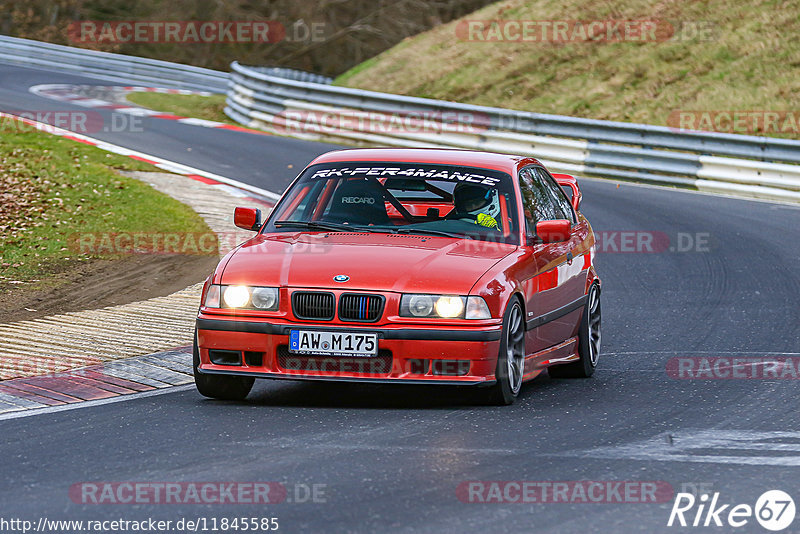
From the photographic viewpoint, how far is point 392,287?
7496 millimetres

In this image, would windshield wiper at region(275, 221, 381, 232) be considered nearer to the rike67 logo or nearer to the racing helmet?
the racing helmet

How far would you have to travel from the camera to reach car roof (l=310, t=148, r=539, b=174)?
9.02 meters

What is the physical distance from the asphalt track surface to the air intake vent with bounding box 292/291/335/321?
1.80 feet

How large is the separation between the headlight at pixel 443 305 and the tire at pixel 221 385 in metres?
1.11

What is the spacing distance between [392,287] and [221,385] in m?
1.24

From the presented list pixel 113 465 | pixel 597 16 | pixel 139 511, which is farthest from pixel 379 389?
pixel 597 16

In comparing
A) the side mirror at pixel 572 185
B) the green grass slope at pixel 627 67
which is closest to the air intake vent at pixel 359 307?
the side mirror at pixel 572 185

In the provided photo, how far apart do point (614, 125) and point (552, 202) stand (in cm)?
1358

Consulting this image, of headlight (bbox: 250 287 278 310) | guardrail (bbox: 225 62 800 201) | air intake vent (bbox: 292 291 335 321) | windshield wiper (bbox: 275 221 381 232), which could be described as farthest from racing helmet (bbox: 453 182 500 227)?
guardrail (bbox: 225 62 800 201)

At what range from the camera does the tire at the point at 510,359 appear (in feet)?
25.0

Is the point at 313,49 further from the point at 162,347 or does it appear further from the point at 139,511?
the point at 139,511

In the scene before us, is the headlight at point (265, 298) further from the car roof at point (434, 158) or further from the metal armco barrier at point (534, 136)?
the metal armco barrier at point (534, 136)

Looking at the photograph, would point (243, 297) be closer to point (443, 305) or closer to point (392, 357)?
point (392, 357)

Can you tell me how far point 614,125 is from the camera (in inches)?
896
